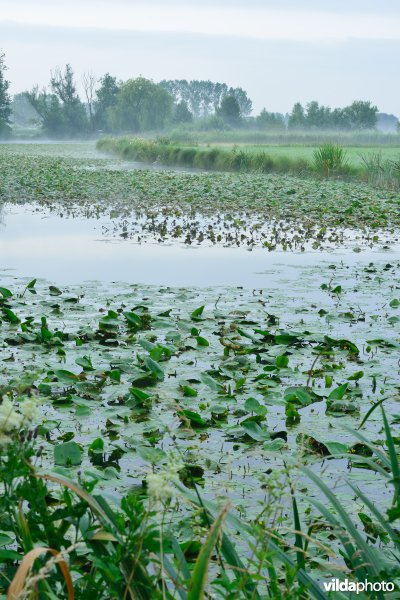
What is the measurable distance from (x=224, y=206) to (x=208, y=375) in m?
10.1

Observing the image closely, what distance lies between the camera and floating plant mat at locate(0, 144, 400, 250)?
11016 millimetres

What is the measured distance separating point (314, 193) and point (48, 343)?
1161 cm

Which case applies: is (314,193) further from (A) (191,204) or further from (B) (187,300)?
(B) (187,300)

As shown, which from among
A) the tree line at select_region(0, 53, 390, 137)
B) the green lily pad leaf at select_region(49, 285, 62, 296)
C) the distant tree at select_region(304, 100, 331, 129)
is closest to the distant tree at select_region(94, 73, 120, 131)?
the tree line at select_region(0, 53, 390, 137)

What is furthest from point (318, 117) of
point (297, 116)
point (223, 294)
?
point (223, 294)

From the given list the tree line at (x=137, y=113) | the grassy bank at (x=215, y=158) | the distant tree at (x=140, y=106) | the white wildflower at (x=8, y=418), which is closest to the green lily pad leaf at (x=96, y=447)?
the white wildflower at (x=8, y=418)

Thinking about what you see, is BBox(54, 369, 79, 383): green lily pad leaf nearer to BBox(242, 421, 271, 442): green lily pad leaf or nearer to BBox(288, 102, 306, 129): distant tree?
BBox(242, 421, 271, 442): green lily pad leaf

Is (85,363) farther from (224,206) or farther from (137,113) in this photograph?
(137,113)

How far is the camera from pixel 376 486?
3229 mm

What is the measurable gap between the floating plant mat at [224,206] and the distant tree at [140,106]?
47278 mm

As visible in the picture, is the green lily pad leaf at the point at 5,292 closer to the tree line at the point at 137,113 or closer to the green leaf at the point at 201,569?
the green leaf at the point at 201,569

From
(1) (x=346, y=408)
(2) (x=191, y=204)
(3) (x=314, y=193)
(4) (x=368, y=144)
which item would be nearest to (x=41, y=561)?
(1) (x=346, y=408)

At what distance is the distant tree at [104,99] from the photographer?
7450cm

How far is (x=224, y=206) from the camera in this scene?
1439 cm
